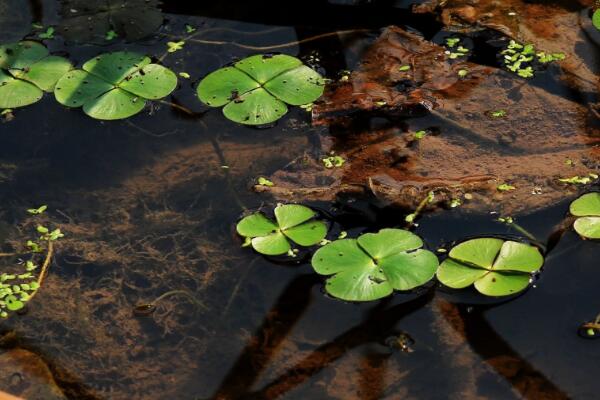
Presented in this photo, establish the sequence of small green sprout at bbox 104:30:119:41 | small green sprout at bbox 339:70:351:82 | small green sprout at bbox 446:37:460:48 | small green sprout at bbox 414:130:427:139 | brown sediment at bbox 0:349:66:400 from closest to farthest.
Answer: brown sediment at bbox 0:349:66:400 → small green sprout at bbox 414:130:427:139 → small green sprout at bbox 339:70:351:82 → small green sprout at bbox 446:37:460:48 → small green sprout at bbox 104:30:119:41

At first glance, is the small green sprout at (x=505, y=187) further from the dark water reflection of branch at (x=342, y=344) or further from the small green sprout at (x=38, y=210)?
the small green sprout at (x=38, y=210)

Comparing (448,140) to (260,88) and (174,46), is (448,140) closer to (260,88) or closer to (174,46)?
(260,88)

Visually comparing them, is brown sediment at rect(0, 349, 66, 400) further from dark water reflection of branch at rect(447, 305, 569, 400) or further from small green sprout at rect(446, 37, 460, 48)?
small green sprout at rect(446, 37, 460, 48)

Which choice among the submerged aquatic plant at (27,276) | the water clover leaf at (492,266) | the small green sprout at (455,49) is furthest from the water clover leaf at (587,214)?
the submerged aquatic plant at (27,276)

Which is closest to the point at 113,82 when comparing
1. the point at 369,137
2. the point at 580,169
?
the point at 369,137

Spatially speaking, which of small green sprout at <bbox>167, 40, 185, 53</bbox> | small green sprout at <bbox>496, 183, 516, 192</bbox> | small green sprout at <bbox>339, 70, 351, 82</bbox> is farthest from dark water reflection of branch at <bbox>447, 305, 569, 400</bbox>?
small green sprout at <bbox>167, 40, 185, 53</bbox>

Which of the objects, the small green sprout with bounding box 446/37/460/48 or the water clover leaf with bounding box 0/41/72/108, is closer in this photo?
the water clover leaf with bounding box 0/41/72/108

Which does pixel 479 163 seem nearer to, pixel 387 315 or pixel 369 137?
pixel 369 137
